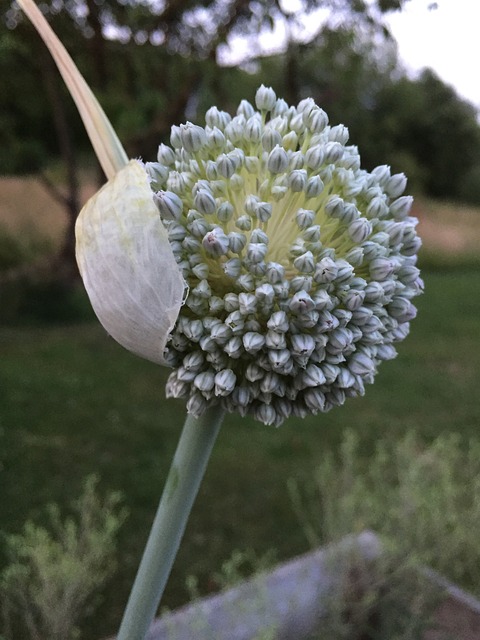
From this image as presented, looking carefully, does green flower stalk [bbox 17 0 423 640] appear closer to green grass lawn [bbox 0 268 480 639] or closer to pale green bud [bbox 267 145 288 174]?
pale green bud [bbox 267 145 288 174]

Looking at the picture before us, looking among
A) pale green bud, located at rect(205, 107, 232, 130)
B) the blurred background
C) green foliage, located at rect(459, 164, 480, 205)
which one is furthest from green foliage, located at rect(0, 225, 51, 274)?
green foliage, located at rect(459, 164, 480, 205)

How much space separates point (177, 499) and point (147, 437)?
1287 millimetres

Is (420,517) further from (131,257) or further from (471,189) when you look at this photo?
(471,189)

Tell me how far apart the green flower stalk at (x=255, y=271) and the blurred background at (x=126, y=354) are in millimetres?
401

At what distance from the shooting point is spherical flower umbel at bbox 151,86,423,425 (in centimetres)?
38

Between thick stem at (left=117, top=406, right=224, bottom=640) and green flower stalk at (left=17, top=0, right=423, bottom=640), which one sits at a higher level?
green flower stalk at (left=17, top=0, right=423, bottom=640)

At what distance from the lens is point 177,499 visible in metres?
0.42

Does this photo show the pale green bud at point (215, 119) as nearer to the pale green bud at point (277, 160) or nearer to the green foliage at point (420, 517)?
the pale green bud at point (277, 160)

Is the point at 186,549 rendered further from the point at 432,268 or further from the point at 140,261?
the point at 432,268

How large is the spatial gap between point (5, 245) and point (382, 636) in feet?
7.70

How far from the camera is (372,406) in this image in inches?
87.0

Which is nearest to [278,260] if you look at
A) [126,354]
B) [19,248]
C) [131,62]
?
[131,62]

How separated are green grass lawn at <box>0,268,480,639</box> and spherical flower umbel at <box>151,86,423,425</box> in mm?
711

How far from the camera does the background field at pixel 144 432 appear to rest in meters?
1.24
